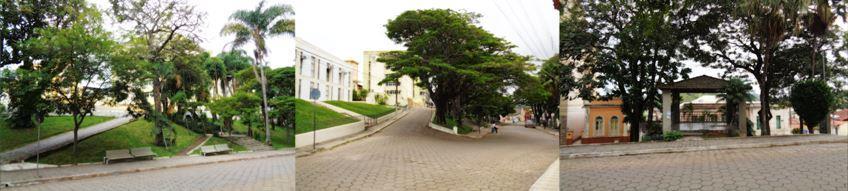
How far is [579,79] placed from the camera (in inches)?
111

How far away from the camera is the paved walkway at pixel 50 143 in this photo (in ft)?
9.30

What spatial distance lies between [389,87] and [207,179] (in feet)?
8.90

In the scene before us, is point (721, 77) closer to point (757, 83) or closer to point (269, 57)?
point (757, 83)

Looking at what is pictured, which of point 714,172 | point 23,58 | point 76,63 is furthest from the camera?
point 714,172

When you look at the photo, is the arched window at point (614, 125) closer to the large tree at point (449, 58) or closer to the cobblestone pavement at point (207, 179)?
the large tree at point (449, 58)

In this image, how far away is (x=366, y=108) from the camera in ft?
6.36

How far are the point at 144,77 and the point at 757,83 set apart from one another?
26.7ft

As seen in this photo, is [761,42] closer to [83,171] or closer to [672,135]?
[672,135]

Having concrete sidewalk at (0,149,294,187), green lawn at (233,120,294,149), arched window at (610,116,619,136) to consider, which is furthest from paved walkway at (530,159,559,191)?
concrete sidewalk at (0,149,294,187)

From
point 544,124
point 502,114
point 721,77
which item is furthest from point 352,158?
point 721,77

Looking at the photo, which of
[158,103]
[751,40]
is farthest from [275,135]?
[751,40]

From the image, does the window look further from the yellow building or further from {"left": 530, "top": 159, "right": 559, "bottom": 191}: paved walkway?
{"left": 530, "top": 159, "right": 559, "bottom": 191}: paved walkway

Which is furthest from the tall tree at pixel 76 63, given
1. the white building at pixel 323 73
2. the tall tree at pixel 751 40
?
the tall tree at pixel 751 40

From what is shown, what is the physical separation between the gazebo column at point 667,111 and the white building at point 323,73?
436 centimetres
